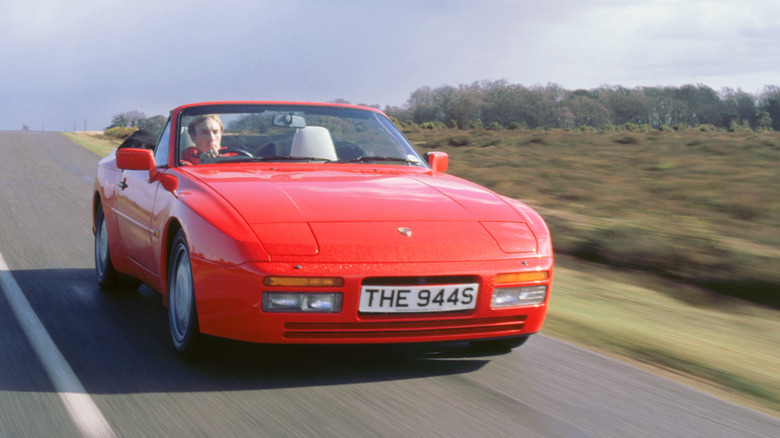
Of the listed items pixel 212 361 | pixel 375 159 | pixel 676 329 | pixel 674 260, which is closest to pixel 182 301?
pixel 212 361

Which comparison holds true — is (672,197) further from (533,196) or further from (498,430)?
(498,430)

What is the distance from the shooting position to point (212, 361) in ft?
13.6

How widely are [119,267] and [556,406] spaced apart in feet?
11.3

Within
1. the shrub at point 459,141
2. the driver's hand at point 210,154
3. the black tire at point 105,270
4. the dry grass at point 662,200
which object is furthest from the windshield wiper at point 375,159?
the shrub at point 459,141

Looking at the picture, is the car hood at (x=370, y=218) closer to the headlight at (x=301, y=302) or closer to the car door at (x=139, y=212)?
the headlight at (x=301, y=302)

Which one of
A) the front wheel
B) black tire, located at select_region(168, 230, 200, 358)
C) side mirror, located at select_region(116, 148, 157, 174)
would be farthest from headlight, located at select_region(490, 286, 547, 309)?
the front wheel

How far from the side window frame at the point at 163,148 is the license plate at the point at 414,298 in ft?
6.83

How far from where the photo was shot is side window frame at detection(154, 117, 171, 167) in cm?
532

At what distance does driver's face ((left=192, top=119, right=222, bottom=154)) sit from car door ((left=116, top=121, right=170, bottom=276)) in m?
0.24

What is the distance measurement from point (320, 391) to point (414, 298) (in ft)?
1.88

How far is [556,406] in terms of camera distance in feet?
11.8

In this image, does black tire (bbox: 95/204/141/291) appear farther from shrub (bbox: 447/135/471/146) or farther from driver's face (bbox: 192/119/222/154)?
shrub (bbox: 447/135/471/146)

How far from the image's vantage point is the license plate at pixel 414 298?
3.69 m

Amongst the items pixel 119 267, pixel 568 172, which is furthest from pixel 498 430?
pixel 568 172
